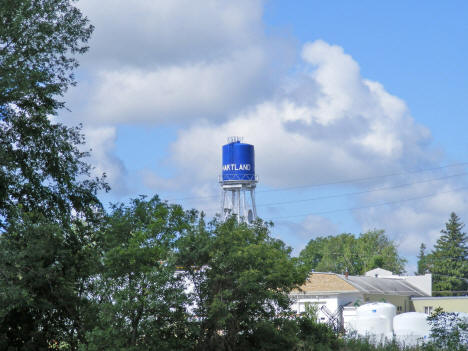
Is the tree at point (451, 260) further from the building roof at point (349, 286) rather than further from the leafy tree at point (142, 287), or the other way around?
the leafy tree at point (142, 287)

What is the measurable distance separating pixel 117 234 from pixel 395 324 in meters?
25.7

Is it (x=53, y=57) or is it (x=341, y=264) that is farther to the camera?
(x=341, y=264)

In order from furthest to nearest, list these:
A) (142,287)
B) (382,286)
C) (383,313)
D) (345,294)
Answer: (382,286) → (345,294) → (383,313) → (142,287)

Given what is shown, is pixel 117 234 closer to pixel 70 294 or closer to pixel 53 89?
pixel 70 294

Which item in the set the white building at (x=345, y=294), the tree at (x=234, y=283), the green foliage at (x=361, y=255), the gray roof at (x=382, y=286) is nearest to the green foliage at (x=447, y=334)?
the tree at (x=234, y=283)

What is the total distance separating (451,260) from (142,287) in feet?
318

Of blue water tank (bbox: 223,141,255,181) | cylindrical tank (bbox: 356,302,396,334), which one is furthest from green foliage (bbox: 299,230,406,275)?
cylindrical tank (bbox: 356,302,396,334)

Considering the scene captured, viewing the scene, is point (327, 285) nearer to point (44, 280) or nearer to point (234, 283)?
point (234, 283)

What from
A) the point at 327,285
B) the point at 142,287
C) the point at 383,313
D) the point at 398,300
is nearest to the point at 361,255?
the point at 398,300

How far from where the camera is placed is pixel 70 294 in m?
19.4

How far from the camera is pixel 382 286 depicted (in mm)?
65500

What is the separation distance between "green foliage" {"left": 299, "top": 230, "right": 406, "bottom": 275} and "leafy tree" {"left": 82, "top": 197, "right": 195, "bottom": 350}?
267 feet

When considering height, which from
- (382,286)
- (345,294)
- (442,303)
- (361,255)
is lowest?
(442,303)

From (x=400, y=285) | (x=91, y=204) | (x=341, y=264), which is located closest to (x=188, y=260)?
(x=91, y=204)
